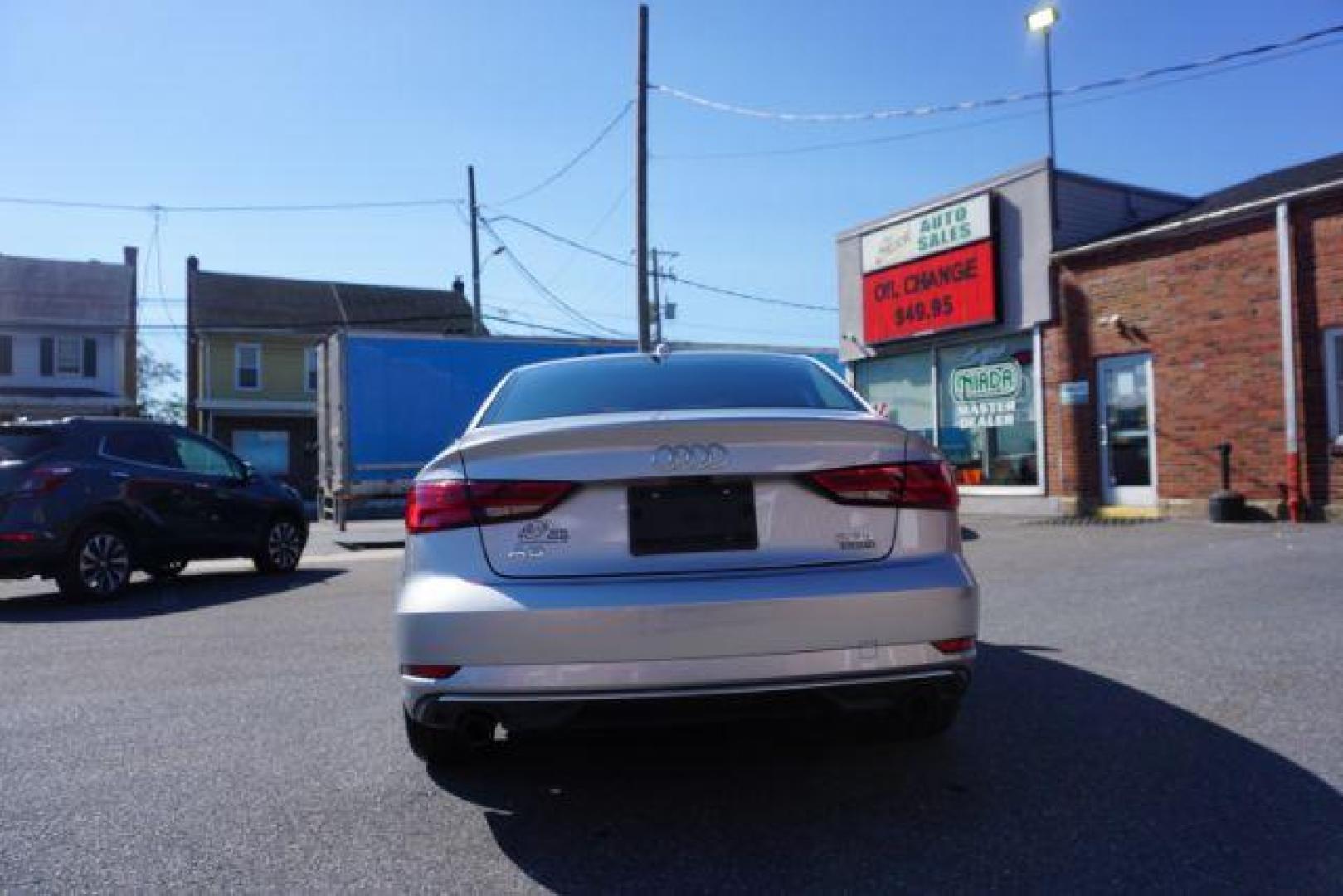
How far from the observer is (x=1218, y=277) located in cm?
1235

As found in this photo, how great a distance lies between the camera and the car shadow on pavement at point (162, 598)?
812cm

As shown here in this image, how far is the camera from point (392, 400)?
15.6 metres

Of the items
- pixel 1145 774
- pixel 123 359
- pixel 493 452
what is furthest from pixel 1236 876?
pixel 123 359

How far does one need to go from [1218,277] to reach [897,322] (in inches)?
216

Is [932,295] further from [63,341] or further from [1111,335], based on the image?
[63,341]

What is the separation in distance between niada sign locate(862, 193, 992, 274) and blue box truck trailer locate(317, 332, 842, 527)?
634 cm

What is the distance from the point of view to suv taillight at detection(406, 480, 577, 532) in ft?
9.78

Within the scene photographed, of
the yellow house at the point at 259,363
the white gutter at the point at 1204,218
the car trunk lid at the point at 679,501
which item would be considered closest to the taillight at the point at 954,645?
the car trunk lid at the point at 679,501

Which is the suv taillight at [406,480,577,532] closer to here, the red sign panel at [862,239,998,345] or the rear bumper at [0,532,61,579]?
the rear bumper at [0,532,61,579]

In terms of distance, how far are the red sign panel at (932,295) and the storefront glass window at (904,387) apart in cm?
49

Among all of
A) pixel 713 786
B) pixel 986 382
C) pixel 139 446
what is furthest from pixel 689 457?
pixel 986 382

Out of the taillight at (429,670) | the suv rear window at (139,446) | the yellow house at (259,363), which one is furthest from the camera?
the yellow house at (259,363)

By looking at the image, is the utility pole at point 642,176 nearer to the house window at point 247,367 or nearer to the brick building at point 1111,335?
the brick building at point 1111,335

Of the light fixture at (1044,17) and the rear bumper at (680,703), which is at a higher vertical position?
the light fixture at (1044,17)
